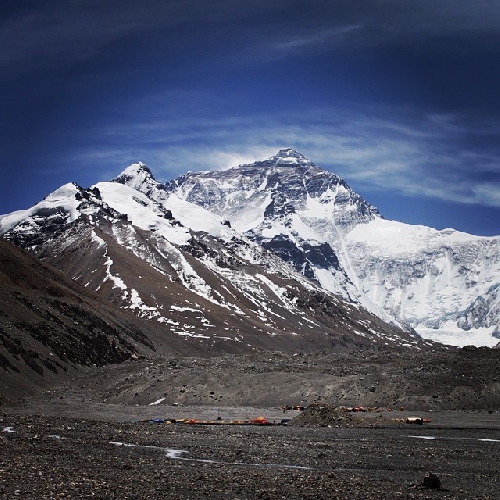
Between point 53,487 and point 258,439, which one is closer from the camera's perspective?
point 53,487

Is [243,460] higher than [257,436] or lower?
higher

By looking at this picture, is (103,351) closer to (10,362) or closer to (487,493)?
(10,362)

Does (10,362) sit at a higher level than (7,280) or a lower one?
lower

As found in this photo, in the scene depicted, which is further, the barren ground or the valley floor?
the barren ground

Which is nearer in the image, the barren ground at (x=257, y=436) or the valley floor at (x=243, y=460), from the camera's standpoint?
the valley floor at (x=243, y=460)

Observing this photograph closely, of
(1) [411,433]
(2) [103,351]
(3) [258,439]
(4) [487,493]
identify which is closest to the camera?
(4) [487,493]

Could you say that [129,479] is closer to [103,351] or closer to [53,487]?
[53,487]

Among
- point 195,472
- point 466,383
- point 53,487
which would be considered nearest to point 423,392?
point 466,383

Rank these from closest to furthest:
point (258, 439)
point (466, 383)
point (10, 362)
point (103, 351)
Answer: point (258, 439), point (466, 383), point (10, 362), point (103, 351)

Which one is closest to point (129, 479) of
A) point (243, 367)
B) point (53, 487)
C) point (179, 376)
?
point (53, 487)

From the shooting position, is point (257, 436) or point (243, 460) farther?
point (257, 436)

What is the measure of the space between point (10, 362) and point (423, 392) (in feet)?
176

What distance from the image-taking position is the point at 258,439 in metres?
54.3

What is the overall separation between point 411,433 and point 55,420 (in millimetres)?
28561
